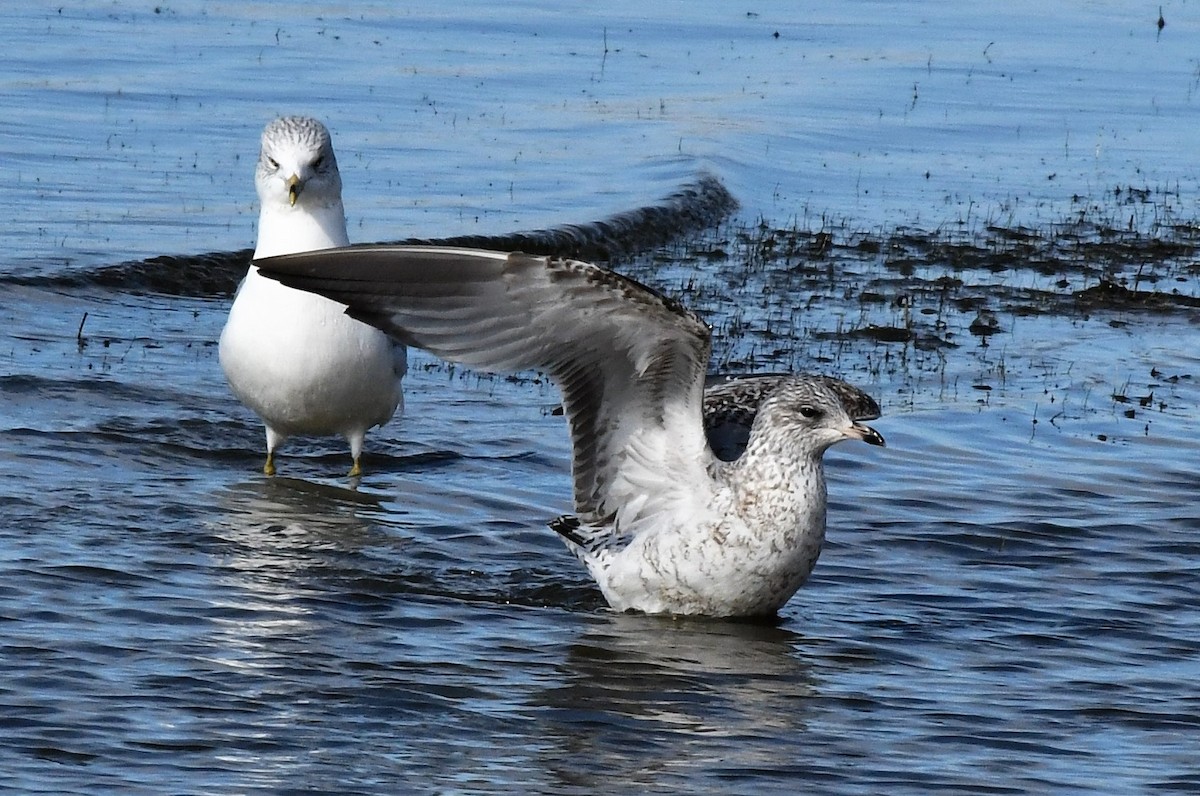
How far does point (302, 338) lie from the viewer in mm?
8602

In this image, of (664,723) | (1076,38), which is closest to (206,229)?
(664,723)

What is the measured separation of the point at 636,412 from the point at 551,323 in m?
0.52

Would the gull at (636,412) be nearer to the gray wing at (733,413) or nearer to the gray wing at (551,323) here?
the gray wing at (551,323)

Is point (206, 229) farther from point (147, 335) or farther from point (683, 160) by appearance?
point (683, 160)

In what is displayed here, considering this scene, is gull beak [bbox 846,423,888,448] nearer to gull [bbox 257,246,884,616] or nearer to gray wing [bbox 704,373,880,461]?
gull [bbox 257,246,884,616]

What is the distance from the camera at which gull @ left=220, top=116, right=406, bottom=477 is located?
8617mm

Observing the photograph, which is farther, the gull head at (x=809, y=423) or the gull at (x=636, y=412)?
the gull head at (x=809, y=423)

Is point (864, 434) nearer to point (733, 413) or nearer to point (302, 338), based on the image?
point (733, 413)

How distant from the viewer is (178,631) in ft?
22.1

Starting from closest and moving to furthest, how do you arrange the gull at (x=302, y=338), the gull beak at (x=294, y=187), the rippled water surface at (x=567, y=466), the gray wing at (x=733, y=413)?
the rippled water surface at (x=567, y=466) < the gray wing at (x=733, y=413) < the gull at (x=302, y=338) < the gull beak at (x=294, y=187)

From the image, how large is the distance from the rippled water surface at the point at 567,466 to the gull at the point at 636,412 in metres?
0.24

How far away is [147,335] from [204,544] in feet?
12.8

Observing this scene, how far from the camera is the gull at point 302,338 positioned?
862 cm

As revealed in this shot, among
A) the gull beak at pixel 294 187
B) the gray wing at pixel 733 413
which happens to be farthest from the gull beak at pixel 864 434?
the gull beak at pixel 294 187
